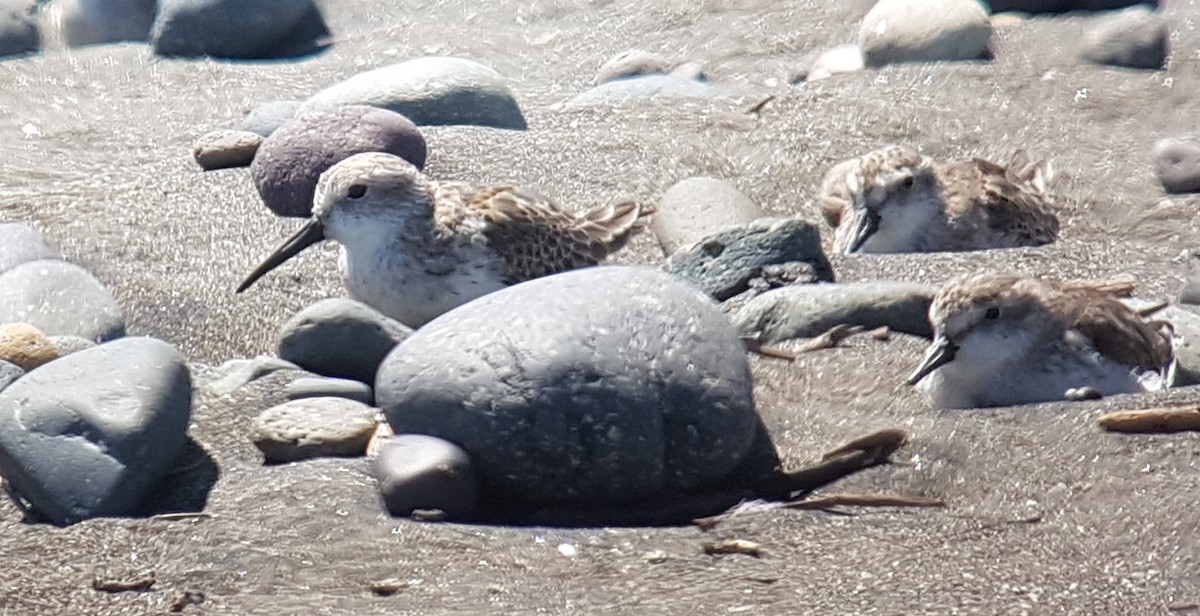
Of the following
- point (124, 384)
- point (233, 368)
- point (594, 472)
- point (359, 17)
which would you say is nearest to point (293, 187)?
point (233, 368)

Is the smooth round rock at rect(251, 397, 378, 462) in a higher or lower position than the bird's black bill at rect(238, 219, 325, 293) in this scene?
higher

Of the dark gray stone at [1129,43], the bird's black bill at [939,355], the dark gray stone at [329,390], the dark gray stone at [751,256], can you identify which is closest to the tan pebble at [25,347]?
the dark gray stone at [329,390]

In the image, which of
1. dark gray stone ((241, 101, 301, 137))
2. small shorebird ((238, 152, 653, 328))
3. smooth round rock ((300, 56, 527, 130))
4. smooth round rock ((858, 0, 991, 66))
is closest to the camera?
small shorebird ((238, 152, 653, 328))

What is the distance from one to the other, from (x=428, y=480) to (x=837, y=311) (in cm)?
183

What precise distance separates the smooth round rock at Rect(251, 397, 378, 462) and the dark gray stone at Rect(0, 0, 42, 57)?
8.06 metres

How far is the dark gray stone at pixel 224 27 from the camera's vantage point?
11.8 metres

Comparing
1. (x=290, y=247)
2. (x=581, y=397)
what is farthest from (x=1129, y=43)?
(x=581, y=397)

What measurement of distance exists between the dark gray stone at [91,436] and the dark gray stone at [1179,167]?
4756 millimetres

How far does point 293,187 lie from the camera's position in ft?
24.2

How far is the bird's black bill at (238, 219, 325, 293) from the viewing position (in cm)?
635

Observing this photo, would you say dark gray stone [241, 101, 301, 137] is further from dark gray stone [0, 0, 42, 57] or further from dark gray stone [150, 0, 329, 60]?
dark gray stone [0, 0, 42, 57]

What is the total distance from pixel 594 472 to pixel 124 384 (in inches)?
50.1

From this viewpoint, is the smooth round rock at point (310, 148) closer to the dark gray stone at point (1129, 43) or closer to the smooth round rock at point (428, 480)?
the smooth round rock at point (428, 480)

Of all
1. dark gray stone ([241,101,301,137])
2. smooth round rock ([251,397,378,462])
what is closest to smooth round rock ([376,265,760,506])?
smooth round rock ([251,397,378,462])
